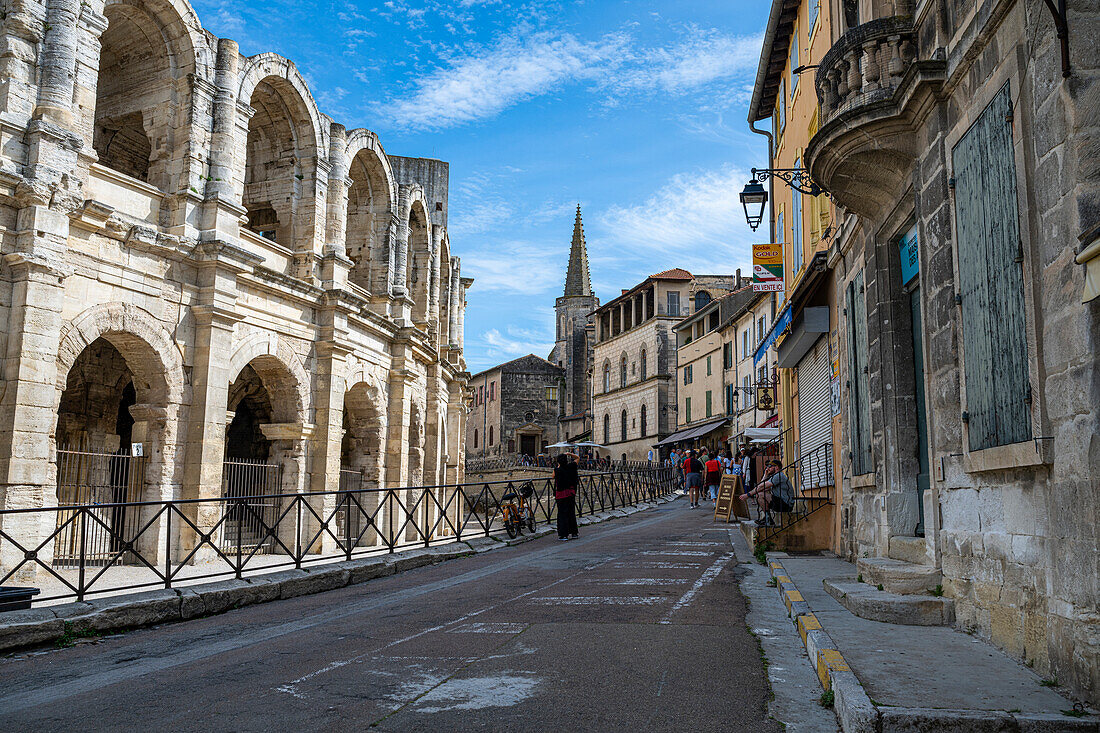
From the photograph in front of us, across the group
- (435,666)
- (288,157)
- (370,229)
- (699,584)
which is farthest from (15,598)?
(370,229)

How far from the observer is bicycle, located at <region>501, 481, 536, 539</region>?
17.7 m

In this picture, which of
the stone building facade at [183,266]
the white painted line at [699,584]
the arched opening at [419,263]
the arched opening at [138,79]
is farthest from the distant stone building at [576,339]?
the white painted line at [699,584]

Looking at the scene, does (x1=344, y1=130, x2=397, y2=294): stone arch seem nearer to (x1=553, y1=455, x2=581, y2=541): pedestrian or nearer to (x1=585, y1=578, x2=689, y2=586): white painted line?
(x1=553, y1=455, x2=581, y2=541): pedestrian

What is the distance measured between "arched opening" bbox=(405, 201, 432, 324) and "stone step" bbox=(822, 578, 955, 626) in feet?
65.5

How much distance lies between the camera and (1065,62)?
477 centimetres

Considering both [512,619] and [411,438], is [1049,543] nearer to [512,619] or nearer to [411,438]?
[512,619]

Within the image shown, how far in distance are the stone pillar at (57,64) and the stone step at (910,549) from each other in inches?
494

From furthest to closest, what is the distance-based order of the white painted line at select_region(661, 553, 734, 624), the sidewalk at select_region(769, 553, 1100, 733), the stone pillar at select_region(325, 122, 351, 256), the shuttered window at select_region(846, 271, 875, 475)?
1. the stone pillar at select_region(325, 122, 351, 256)
2. the shuttered window at select_region(846, 271, 875, 475)
3. the white painted line at select_region(661, 553, 734, 624)
4. the sidewalk at select_region(769, 553, 1100, 733)

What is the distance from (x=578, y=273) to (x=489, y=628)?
224 feet

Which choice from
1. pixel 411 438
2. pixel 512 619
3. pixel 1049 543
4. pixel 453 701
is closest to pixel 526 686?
pixel 453 701

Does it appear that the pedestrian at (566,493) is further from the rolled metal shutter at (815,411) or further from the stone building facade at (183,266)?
the stone building facade at (183,266)

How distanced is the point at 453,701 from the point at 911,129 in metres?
6.10

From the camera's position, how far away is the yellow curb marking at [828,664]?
518 centimetres

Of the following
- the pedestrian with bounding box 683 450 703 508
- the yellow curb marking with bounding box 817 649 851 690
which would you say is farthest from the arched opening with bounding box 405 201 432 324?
the yellow curb marking with bounding box 817 649 851 690
